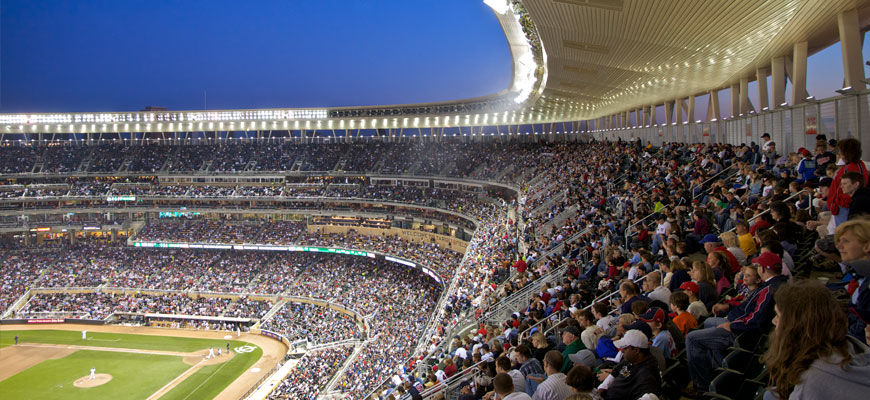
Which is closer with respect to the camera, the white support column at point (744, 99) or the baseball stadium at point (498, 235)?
the baseball stadium at point (498, 235)

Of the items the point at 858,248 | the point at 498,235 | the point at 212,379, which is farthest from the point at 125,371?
the point at 858,248

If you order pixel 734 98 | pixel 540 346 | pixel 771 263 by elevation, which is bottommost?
pixel 540 346

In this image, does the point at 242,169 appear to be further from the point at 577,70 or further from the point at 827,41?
the point at 827,41

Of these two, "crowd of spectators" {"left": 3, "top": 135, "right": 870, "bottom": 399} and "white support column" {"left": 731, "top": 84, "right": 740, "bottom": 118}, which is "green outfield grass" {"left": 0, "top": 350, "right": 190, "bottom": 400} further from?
"white support column" {"left": 731, "top": 84, "right": 740, "bottom": 118}

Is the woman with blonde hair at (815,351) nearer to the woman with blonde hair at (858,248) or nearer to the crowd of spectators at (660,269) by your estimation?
the crowd of spectators at (660,269)

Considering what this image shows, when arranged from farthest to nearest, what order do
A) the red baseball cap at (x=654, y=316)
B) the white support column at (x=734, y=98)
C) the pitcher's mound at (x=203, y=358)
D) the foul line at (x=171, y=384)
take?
the pitcher's mound at (x=203, y=358) → the foul line at (x=171, y=384) → the white support column at (x=734, y=98) → the red baseball cap at (x=654, y=316)

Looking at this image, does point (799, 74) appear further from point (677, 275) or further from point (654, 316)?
point (654, 316)

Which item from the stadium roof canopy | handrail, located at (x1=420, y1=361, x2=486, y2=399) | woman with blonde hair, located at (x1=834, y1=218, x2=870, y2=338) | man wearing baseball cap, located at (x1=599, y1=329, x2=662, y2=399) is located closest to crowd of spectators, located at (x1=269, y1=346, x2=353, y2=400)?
handrail, located at (x1=420, y1=361, x2=486, y2=399)

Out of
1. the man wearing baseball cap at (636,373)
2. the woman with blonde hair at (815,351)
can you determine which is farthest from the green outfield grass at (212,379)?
the woman with blonde hair at (815,351)

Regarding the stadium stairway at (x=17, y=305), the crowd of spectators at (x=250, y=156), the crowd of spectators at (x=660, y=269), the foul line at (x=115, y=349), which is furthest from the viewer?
the crowd of spectators at (x=250, y=156)
